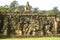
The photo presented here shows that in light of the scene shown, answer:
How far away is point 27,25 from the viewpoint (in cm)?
2197

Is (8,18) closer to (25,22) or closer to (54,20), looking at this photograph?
(25,22)

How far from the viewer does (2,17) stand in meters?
21.8

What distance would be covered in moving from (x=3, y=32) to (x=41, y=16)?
3.40 m

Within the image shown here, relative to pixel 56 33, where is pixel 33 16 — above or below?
above

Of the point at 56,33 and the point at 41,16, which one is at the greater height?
the point at 41,16

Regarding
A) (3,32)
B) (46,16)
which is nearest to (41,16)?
(46,16)

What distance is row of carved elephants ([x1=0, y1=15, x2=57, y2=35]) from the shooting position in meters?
21.7

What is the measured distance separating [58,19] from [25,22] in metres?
2.82

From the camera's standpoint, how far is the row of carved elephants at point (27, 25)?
21734 millimetres

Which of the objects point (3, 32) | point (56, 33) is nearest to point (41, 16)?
point (56, 33)

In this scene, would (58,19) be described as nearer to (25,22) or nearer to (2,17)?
(25,22)

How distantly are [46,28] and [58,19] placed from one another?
1.35 m

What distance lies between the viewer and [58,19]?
22.6m

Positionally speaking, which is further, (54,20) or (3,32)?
(54,20)
